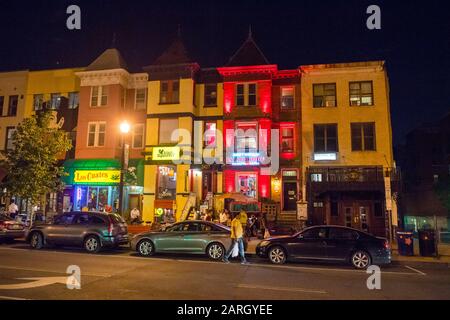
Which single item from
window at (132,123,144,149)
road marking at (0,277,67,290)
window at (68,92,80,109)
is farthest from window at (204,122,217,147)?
road marking at (0,277,67,290)

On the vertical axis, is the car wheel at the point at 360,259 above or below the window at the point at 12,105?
below

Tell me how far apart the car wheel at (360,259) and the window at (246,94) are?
589 inches

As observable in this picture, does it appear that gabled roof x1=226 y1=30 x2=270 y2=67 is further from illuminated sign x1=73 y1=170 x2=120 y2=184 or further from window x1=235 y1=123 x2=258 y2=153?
illuminated sign x1=73 y1=170 x2=120 y2=184

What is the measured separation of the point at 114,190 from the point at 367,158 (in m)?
18.3

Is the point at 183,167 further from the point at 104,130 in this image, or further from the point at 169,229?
the point at 169,229

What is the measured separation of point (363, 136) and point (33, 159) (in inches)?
843

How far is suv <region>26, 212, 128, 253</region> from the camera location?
14812mm

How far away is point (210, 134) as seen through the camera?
26.0m

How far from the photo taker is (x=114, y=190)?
26.1 meters

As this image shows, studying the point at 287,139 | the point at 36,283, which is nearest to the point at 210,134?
the point at 287,139

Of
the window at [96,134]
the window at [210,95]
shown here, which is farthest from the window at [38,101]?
the window at [210,95]

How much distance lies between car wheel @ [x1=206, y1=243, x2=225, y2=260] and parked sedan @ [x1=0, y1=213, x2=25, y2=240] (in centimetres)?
1040

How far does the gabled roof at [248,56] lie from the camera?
2545cm

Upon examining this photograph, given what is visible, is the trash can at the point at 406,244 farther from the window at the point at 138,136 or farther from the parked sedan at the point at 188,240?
the window at the point at 138,136
